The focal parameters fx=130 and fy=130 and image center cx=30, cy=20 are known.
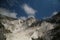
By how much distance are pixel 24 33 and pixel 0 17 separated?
8.16 metres

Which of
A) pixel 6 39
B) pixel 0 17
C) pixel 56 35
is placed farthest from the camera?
pixel 0 17

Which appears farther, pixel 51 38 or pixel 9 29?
pixel 9 29

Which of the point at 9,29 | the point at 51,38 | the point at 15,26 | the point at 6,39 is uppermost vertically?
the point at 15,26

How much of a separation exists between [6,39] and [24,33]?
4.48 metres

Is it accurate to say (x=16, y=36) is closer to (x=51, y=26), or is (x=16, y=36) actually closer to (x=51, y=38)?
(x=51, y=26)

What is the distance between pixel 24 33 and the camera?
100ft

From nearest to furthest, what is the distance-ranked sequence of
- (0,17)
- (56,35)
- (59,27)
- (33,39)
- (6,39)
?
(56,35)
(59,27)
(33,39)
(6,39)
(0,17)

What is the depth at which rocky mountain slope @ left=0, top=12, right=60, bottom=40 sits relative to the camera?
22375 millimetres

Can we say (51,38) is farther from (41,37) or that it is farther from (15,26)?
(15,26)

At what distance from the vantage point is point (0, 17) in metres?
33.9

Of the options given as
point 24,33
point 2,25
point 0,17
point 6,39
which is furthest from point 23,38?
point 0,17

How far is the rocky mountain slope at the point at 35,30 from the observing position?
73.4 ft

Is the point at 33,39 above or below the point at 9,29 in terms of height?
below

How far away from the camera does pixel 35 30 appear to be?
94.3 feet
